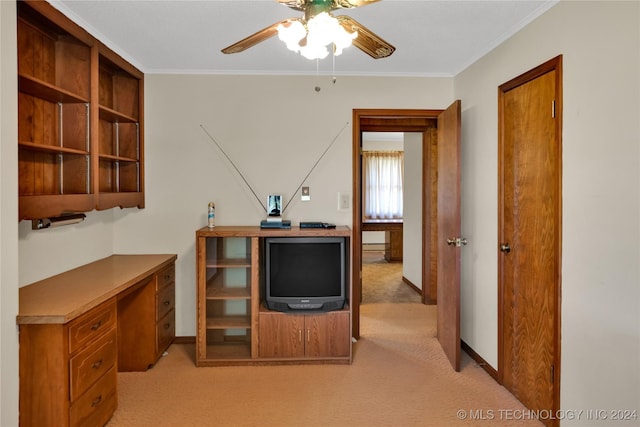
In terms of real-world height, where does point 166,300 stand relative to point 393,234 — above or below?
below

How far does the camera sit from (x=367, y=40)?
1.79 metres

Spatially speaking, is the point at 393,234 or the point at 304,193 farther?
the point at 393,234

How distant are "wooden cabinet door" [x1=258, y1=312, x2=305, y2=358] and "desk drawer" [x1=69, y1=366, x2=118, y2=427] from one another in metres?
1.06

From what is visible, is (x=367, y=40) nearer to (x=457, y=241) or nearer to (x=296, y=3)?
(x=296, y=3)

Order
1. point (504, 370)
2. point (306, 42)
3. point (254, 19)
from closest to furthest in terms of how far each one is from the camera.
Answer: point (306, 42) → point (254, 19) → point (504, 370)

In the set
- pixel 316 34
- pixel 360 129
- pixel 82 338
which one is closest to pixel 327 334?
pixel 82 338

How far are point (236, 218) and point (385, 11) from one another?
6.71ft

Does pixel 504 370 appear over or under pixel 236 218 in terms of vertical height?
under

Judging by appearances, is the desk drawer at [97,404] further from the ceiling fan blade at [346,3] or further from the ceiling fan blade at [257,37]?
the ceiling fan blade at [346,3]

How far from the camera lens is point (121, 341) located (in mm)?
3072

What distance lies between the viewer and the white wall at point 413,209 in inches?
211

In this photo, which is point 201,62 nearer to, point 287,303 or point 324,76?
point 324,76

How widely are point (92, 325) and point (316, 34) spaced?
185 centimetres

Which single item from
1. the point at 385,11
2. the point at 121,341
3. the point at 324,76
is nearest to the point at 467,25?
the point at 385,11
